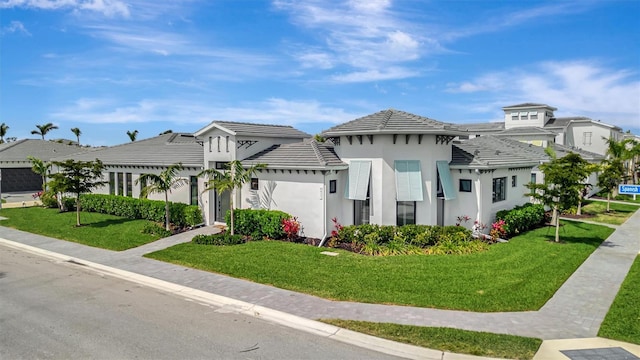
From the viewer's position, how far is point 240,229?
19.6 metres

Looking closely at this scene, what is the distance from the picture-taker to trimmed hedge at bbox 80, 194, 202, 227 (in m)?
21.7

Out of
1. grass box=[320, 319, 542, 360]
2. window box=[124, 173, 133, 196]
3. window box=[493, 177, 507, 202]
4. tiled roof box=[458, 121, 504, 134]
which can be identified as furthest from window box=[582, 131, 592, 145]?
grass box=[320, 319, 542, 360]

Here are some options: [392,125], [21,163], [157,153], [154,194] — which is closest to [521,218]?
[392,125]

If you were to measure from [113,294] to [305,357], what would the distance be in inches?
269

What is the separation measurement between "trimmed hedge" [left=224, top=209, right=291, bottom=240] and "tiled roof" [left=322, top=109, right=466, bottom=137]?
444cm

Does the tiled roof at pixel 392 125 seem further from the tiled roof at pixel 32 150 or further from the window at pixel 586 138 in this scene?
the window at pixel 586 138

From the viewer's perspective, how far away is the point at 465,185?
64.4ft

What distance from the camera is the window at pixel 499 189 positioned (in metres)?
20.6

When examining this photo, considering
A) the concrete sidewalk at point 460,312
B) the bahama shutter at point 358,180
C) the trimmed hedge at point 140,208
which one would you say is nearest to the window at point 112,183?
the trimmed hedge at point 140,208

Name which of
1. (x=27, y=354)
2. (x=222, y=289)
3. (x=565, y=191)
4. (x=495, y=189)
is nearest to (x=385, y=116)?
(x=495, y=189)

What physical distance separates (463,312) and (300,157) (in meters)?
11.0

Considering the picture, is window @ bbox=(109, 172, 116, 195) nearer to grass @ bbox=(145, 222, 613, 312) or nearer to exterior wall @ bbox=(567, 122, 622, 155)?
grass @ bbox=(145, 222, 613, 312)

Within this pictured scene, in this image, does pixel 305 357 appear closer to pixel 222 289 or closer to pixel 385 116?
pixel 222 289

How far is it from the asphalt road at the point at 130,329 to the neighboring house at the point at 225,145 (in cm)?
933
